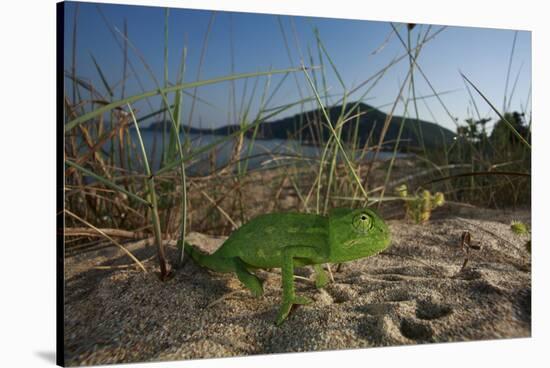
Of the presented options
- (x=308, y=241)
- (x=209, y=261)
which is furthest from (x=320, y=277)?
(x=209, y=261)

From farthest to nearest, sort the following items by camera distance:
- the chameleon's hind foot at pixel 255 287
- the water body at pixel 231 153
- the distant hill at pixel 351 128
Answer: the distant hill at pixel 351 128 → the water body at pixel 231 153 → the chameleon's hind foot at pixel 255 287

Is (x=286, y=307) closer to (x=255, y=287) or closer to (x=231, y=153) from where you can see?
(x=255, y=287)

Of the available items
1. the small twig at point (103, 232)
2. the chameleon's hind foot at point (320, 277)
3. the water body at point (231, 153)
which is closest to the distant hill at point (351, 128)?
the water body at point (231, 153)

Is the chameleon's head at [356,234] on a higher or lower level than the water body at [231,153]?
lower

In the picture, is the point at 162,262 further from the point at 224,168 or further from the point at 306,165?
the point at 306,165

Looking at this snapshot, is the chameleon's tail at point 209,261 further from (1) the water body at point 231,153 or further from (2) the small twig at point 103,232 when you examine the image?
(1) the water body at point 231,153

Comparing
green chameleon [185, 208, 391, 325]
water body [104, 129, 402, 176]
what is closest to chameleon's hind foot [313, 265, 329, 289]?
green chameleon [185, 208, 391, 325]

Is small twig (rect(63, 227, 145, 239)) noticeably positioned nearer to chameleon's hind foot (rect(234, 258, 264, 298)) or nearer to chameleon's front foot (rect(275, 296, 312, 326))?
chameleon's hind foot (rect(234, 258, 264, 298))
